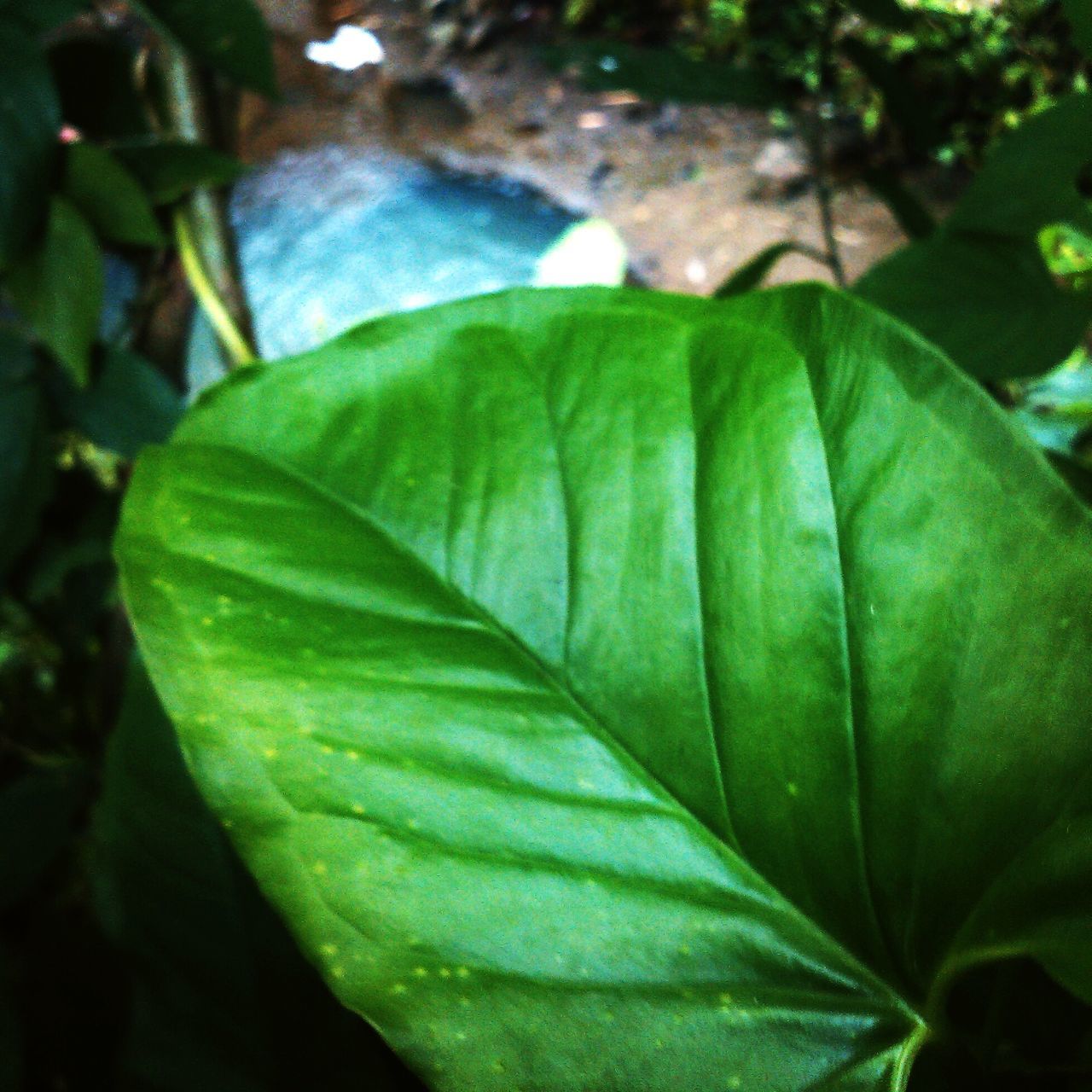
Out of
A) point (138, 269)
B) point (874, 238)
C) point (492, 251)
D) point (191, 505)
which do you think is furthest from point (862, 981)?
point (492, 251)

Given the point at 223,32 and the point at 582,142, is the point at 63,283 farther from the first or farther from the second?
the point at 582,142

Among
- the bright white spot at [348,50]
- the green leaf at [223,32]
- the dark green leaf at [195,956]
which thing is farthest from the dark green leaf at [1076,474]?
the bright white spot at [348,50]

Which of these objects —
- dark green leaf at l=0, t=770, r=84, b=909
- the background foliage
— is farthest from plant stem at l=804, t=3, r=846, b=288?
dark green leaf at l=0, t=770, r=84, b=909

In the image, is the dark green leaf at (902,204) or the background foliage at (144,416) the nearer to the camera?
the background foliage at (144,416)

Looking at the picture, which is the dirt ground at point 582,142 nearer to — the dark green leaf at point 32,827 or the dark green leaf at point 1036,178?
the dark green leaf at point 1036,178

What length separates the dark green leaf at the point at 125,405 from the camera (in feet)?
3.05

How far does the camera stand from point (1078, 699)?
0.34m

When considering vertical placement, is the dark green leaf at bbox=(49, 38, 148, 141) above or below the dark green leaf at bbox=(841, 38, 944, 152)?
below

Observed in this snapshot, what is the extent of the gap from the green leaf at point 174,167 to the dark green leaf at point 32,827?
600 mm

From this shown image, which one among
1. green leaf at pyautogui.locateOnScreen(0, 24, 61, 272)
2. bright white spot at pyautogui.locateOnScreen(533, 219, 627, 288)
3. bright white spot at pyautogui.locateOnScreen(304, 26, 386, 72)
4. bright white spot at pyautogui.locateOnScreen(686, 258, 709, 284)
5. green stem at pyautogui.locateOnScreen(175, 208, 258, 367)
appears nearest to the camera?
green leaf at pyautogui.locateOnScreen(0, 24, 61, 272)

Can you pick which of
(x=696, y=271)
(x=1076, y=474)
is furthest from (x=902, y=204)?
(x=696, y=271)

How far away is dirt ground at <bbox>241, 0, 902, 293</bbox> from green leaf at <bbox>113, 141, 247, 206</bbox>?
161 cm

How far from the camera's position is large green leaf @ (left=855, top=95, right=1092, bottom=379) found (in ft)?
2.26

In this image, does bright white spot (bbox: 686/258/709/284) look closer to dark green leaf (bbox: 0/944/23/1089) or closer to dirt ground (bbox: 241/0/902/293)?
dirt ground (bbox: 241/0/902/293)
